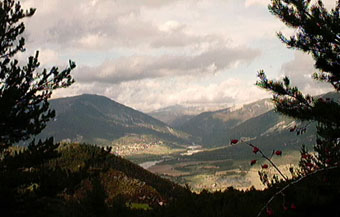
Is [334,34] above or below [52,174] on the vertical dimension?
above

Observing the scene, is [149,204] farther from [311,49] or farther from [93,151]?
[311,49]

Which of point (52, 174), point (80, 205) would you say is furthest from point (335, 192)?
point (52, 174)

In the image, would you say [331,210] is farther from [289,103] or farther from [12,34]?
[12,34]

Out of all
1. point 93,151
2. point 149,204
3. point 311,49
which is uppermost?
point 311,49

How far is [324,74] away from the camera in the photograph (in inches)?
657

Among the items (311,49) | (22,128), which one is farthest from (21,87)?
(311,49)

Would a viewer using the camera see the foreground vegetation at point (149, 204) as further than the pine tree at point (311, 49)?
No

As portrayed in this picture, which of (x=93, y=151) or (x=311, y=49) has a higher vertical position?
(x=311, y=49)

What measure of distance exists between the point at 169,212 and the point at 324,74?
12.1 meters

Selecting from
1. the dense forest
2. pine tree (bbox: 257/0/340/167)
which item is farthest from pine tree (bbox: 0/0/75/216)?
pine tree (bbox: 257/0/340/167)

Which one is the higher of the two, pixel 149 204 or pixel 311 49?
pixel 311 49

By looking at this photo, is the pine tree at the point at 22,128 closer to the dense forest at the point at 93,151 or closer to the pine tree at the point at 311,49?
the dense forest at the point at 93,151

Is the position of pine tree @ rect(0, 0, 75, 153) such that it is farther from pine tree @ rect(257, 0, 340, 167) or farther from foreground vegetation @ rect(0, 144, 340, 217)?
pine tree @ rect(257, 0, 340, 167)

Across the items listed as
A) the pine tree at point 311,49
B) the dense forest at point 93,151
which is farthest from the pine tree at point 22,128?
the pine tree at point 311,49
